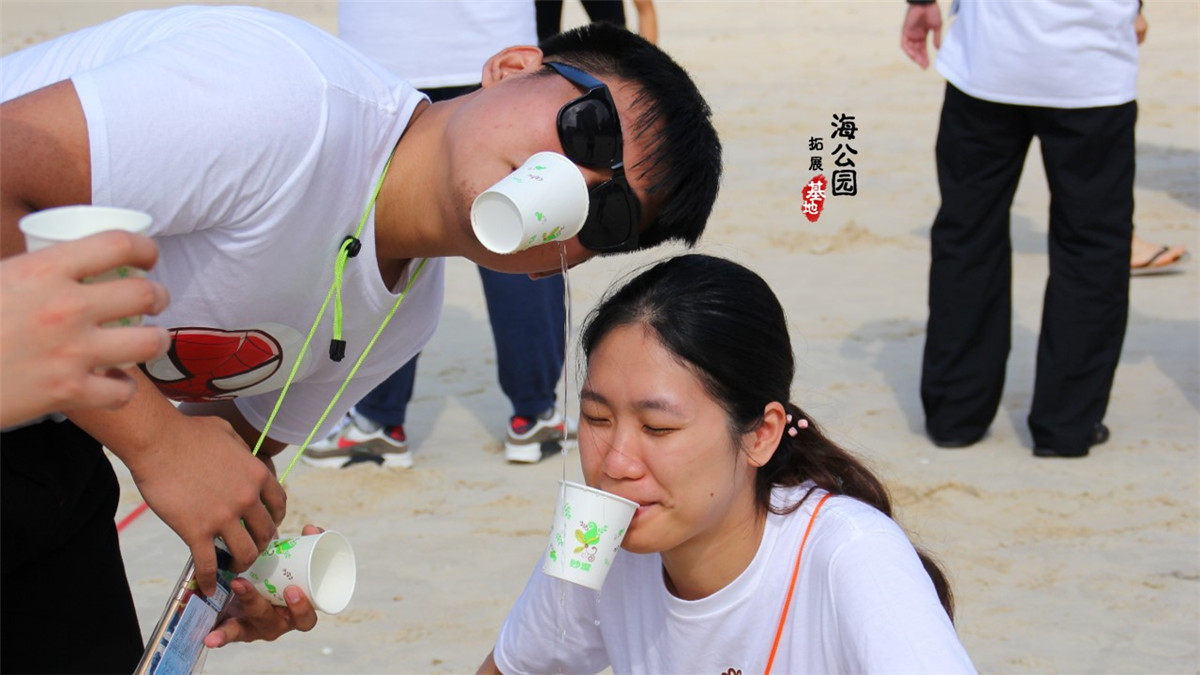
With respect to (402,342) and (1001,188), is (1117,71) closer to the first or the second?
(1001,188)

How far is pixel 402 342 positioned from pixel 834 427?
2814mm

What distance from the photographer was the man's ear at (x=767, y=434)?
229 centimetres

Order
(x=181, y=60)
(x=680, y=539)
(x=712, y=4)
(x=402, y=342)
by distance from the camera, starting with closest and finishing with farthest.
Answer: (x=181, y=60), (x=680, y=539), (x=402, y=342), (x=712, y=4)

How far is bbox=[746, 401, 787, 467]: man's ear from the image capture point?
7.51ft

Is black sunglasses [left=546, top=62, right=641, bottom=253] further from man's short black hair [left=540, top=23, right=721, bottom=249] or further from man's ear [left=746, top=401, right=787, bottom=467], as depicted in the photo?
man's ear [left=746, top=401, right=787, bottom=467]

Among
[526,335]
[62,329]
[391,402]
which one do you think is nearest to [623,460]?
[62,329]

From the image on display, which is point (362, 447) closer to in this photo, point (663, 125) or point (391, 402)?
point (391, 402)

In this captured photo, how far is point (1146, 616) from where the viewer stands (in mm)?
3607

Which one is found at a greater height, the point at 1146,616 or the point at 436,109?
the point at 436,109

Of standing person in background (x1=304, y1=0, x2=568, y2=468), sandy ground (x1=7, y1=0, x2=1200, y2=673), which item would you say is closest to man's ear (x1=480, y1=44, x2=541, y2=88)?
sandy ground (x1=7, y1=0, x2=1200, y2=673)

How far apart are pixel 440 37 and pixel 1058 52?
6.70 ft

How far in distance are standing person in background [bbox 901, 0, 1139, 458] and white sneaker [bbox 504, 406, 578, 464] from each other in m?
1.36

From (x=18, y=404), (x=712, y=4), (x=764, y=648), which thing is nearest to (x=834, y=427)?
(x=764, y=648)

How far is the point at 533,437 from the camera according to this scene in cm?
476
